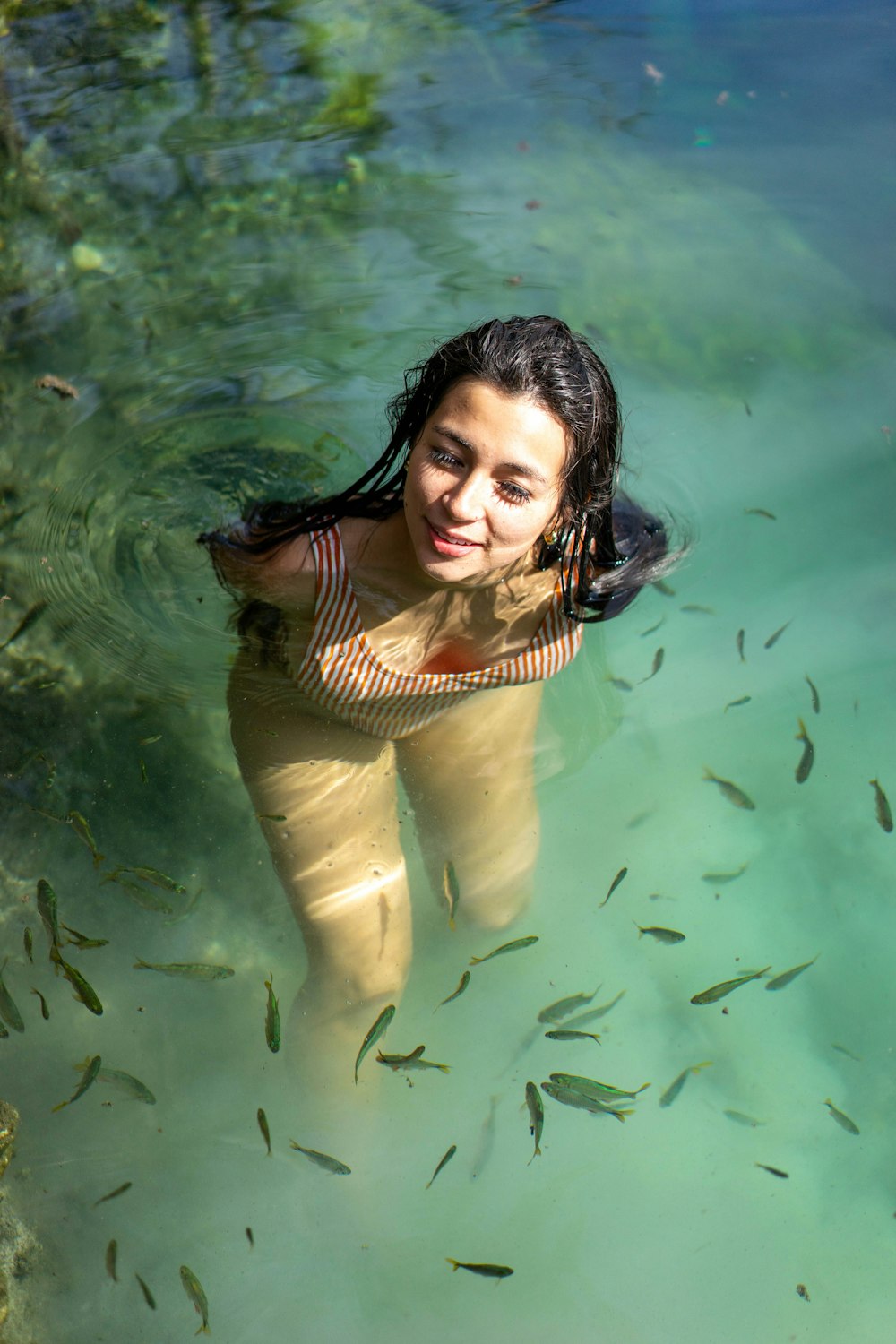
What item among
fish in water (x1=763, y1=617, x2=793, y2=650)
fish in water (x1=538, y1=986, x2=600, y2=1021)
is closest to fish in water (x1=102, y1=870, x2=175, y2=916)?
fish in water (x1=538, y1=986, x2=600, y2=1021)

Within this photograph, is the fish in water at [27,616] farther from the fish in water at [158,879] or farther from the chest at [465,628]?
the chest at [465,628]

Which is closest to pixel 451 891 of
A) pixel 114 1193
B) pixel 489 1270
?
pixel 489 1270

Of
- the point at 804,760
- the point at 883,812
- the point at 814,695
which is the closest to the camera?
the point at 883,812

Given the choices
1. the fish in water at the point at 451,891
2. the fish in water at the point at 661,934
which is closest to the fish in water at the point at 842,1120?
the fish in water at the point at 661,934

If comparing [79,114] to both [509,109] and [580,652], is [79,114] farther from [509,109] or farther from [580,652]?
[580,652]

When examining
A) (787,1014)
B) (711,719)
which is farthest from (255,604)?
(787,1014)

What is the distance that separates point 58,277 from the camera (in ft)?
19.7

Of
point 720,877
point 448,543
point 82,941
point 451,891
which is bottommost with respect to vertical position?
point 720,877

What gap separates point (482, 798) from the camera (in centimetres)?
449

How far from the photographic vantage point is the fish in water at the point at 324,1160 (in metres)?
3.84

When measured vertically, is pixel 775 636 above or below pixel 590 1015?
above

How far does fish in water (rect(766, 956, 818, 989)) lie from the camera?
15.0 ft

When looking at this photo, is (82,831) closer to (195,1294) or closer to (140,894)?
(140,894)

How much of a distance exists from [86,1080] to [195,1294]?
83 centimetres
